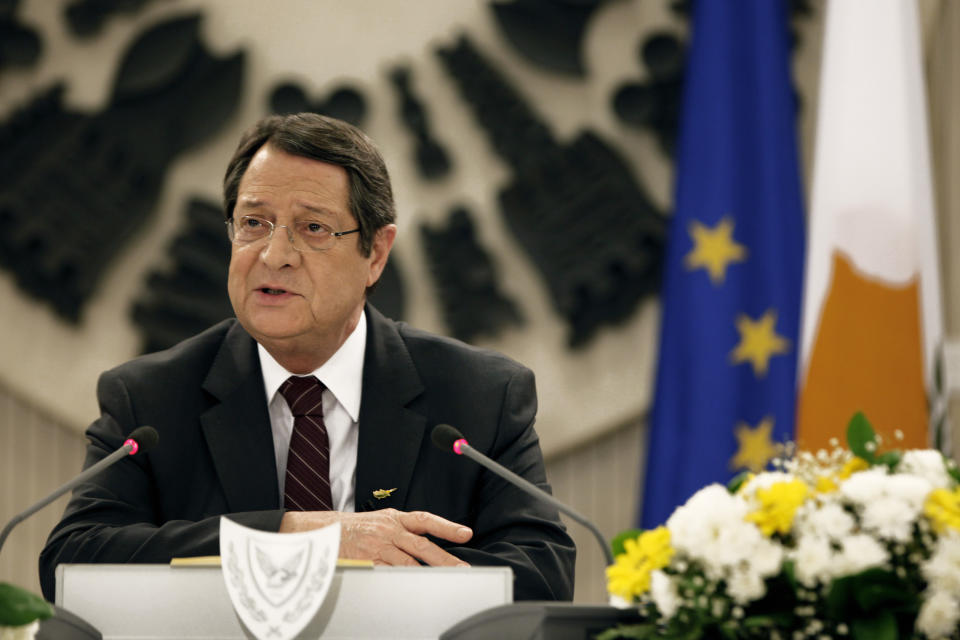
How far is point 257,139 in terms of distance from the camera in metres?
2.74

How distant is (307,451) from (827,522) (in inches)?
55.1

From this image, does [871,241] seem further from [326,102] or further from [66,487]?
[66,487]

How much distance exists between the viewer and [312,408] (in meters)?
2.71

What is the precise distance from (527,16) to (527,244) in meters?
0.86

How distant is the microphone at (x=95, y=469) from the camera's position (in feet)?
6.42

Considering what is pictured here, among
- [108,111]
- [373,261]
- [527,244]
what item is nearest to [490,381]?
[373,261]

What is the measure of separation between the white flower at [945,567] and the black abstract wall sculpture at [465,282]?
10.5ft

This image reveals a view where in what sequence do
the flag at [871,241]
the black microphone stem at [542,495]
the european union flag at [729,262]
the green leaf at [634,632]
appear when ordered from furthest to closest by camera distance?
1. the european union flag at [729,262]
2. the flag at [871,241]
3. the black microphone stem at [542,495]
4. the green leaf at [634,632]

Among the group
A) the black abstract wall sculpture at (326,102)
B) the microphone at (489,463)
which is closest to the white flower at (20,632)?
the microphone at (489,463)

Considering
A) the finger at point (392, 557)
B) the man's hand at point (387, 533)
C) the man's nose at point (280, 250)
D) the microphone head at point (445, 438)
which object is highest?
the man's nose at point (280, 250)

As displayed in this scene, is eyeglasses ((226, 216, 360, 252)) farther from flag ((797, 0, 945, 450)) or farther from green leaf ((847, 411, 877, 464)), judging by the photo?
flag ((797, 0, 945, 450))

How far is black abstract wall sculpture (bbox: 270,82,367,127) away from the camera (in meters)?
4.64

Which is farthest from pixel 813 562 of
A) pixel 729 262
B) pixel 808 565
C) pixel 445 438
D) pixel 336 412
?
pixel 729 262

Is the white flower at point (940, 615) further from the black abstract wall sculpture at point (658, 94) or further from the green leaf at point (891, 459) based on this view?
the black abstract wall sculpture at point (658, 94)
